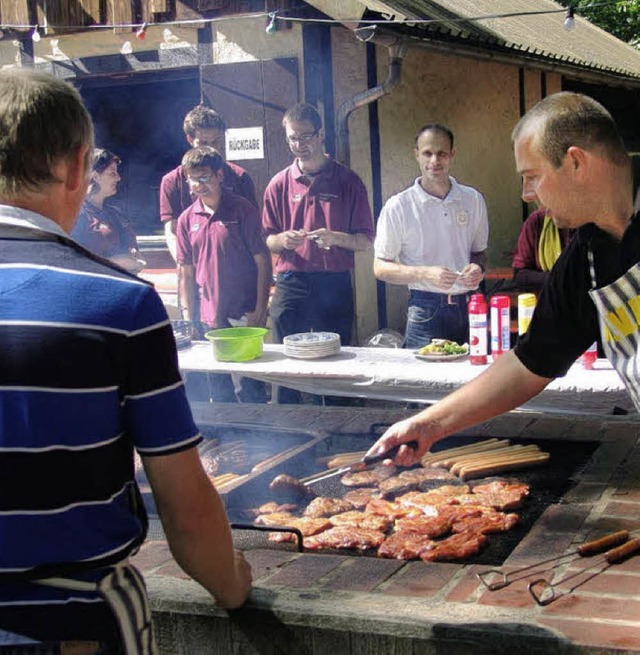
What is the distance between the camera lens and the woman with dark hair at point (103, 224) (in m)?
6.83

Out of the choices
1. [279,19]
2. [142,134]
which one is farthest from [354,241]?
[142,134]

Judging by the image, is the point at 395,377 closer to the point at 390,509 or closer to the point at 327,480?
the point at 327,480

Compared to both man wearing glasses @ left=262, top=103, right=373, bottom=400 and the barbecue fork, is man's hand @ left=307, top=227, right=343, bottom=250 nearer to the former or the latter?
man wearing glasses @ left=262, top=103, right=373, bottom=400

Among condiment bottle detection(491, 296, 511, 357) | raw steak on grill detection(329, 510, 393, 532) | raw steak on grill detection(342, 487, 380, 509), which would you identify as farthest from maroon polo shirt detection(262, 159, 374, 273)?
raw steak on grill detection(329, 510, 393, 532)

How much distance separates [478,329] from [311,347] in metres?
1.11

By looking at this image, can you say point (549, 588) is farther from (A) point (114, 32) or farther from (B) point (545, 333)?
(A) point (114, 32)

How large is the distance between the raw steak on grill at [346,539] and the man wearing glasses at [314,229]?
3.61 meters

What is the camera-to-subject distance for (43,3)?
34.4 ft

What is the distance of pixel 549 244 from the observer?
6.74 metres

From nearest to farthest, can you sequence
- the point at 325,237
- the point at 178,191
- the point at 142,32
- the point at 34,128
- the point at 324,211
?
1. the point at 34,128
2. the point at 325,237
3. the point at 324,211
4. the point at 178,191
5. the point at 142,32

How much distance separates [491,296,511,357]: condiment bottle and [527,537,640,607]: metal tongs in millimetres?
2405

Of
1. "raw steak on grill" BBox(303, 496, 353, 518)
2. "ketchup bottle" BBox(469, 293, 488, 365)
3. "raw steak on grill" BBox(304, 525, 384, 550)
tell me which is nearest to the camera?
"raw steak on grill" BBox(304, 525, 384, 550)

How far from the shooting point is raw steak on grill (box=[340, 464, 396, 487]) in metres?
4.35

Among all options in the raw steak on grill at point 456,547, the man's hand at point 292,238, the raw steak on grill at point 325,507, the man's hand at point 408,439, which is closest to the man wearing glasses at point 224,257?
the man's hand at point 292,238
